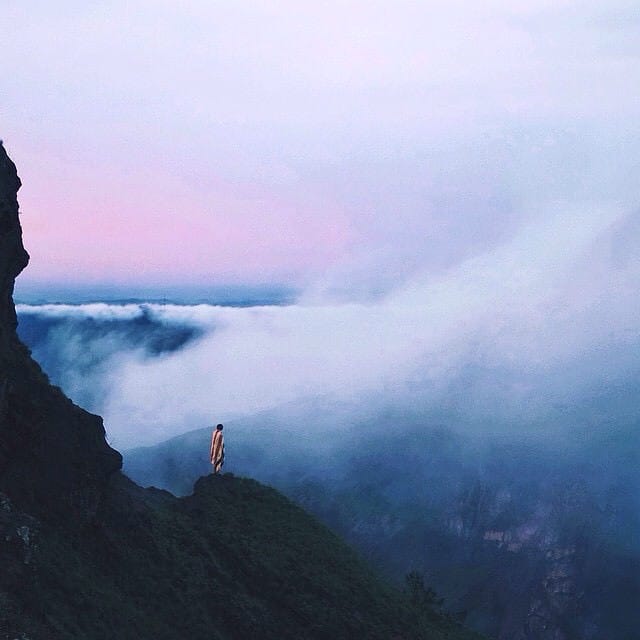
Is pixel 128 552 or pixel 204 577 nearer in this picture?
pixel 128 552

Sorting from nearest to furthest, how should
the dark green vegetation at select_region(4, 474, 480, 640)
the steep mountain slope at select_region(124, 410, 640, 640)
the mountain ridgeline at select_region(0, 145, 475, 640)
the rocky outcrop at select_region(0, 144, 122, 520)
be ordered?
the mountain ridgeline at select_region(0, 145, 475, 640), the dark green vegetation at select_region(4, 474, 480, 640), the rocky outcrop at select_region(0, 144, 122, 520), the steep mountain slope at select_region(124, 410, 640, 640)

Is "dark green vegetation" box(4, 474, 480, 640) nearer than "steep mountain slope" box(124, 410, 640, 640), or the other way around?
"dark green vegetation" box(4, 474, 480, 640)

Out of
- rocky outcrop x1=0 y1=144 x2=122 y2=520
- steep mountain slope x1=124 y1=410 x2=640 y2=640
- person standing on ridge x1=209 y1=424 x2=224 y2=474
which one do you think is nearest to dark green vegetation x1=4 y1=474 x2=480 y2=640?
person standing on ridge x1=209 y1=424 x2=224 y2=474

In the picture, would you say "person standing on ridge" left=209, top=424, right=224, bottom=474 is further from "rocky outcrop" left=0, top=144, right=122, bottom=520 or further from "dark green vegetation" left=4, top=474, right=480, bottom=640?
→ "rocky outcrop" left=0, top=144, right=122, bottom=520

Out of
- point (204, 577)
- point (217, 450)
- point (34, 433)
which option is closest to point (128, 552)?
point (204, 577)

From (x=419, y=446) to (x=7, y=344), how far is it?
111 metres

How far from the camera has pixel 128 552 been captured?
2527 centimetres

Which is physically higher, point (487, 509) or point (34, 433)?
point (487, 509)

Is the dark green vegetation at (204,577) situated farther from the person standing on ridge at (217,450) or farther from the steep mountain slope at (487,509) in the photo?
the steep mountain slope at (487,509)

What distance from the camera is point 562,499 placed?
110m

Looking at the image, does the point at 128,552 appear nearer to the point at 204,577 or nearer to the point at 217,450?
the point at 204,577

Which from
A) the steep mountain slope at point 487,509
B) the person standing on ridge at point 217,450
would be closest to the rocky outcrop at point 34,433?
the person standing on ridge at point 217,450

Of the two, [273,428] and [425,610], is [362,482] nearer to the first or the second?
[273,428]

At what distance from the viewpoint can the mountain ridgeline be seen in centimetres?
1962
